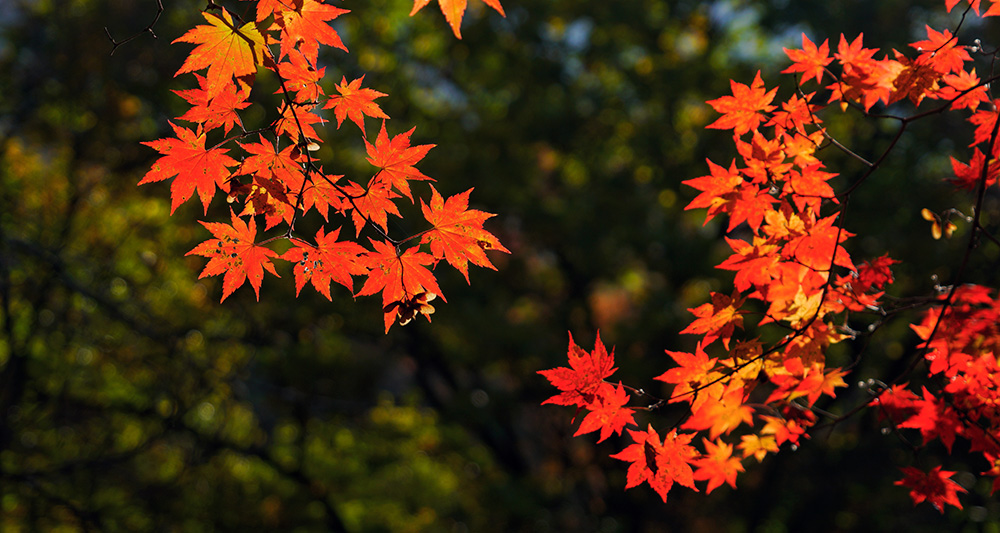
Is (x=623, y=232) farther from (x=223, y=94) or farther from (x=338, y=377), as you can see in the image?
(x=223, y=94)

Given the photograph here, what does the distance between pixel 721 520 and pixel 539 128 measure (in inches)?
224

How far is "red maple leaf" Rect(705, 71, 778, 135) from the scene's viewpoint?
206cm

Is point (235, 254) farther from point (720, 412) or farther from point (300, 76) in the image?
point (720, 412)

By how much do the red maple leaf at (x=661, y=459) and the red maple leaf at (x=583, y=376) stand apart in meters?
0.16

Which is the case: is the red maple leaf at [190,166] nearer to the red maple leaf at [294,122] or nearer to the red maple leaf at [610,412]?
the red maple leaf at [294,122]

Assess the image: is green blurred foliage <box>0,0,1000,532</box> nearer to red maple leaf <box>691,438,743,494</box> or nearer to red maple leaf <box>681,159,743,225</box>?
red maple leaf <box>691,438,743,494</box>

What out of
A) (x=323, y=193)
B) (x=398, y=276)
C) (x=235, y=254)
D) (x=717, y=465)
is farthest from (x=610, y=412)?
(x=235, y=254)

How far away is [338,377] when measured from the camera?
33.0ft

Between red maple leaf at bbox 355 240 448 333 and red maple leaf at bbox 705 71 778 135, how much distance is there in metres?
1.03

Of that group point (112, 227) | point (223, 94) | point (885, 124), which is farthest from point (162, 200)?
point (885, 124)

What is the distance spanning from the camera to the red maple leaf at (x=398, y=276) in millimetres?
1670

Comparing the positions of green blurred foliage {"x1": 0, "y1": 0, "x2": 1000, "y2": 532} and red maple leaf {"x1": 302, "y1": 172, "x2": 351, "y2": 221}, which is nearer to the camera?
red maple leaf {"x1": 302, "y1": 172, "x2": 351, "y2": 221}

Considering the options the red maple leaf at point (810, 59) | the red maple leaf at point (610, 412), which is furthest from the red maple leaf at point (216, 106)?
the red maple leaf at point (810, 59)

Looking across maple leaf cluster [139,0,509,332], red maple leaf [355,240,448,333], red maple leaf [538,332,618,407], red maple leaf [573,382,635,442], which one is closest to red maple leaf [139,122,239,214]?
maple leaf cluster [139,0,509,332]
